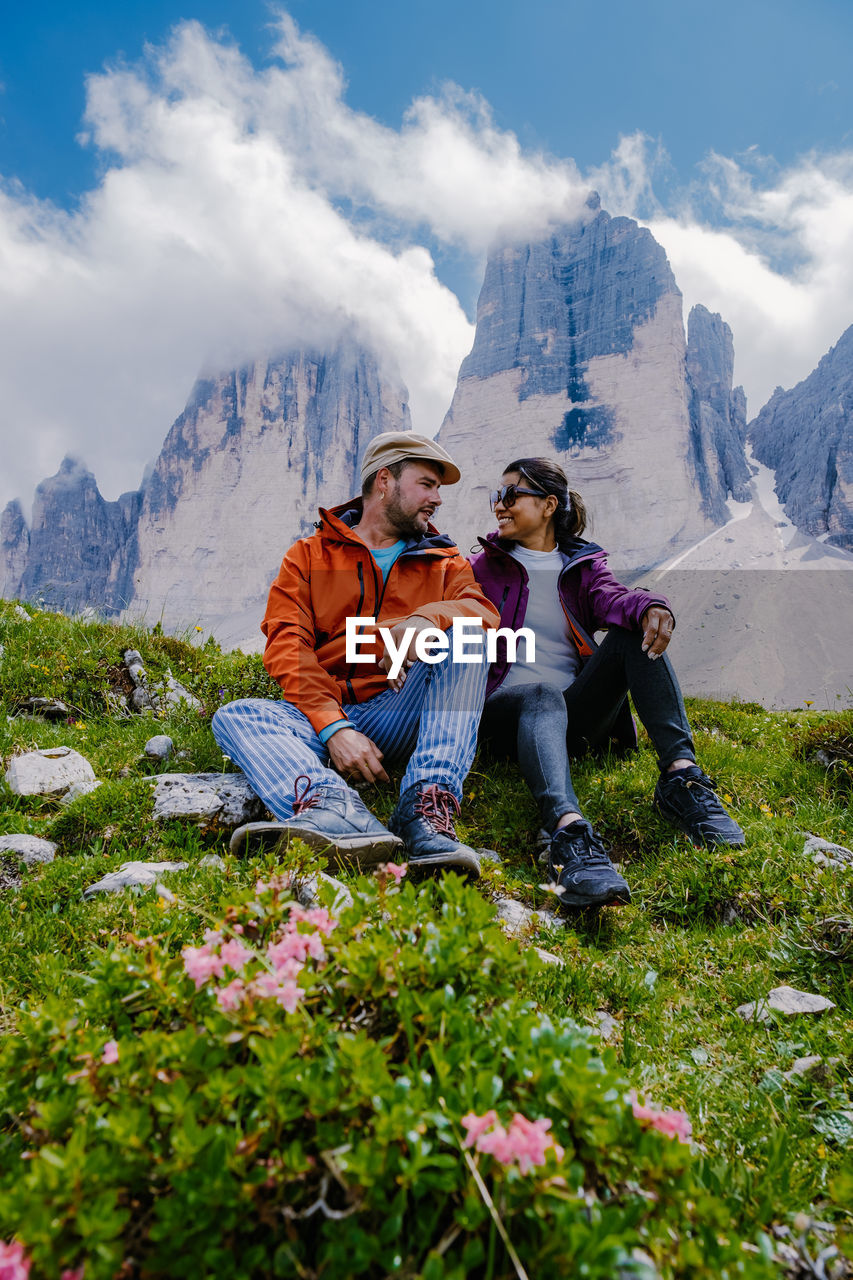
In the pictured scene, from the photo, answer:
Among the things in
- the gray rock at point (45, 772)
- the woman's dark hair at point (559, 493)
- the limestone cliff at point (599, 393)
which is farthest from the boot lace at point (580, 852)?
the limestone cliff at point (599, 393)

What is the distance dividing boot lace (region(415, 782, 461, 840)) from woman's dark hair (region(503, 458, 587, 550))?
323cm

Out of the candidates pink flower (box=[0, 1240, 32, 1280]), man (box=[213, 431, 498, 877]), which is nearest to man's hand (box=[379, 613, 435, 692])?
man (box=[213, 431, 498, 877])

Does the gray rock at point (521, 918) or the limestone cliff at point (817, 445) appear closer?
the gray rock at point (521, 918)

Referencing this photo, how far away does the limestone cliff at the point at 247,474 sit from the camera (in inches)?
4865

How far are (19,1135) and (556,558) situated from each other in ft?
17.7

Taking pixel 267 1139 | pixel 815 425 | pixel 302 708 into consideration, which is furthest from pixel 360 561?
pixel 815 425

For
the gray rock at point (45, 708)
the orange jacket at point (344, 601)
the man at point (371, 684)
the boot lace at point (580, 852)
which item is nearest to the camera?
the man at point (371, 684)

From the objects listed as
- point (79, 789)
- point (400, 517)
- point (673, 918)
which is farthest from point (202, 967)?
point (400, 517)

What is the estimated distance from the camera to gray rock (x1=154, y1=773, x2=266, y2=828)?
4254 millimetres

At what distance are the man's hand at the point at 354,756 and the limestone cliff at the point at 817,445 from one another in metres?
148

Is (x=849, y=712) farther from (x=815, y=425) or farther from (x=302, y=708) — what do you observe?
(x=815, y=425)

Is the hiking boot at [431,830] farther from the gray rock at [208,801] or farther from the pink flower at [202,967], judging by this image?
the pink flower at [202,967]

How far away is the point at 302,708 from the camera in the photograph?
14.3 feet

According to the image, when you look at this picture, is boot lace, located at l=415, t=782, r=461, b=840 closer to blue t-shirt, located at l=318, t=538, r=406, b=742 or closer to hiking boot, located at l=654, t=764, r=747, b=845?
hiking boot, located at l=654, t=764, r=747, b=845
